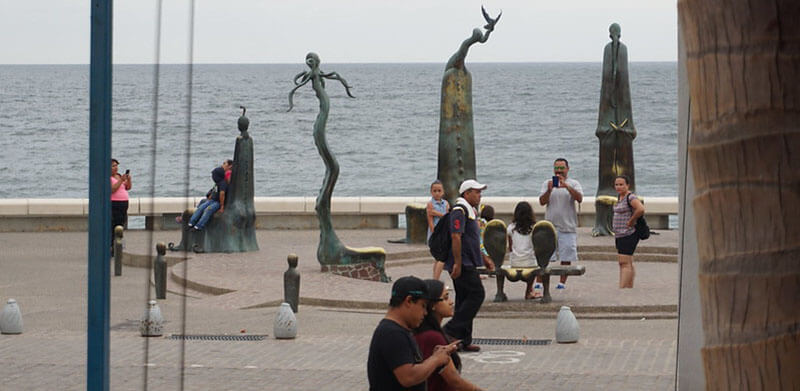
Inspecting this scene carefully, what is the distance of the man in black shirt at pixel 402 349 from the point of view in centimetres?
616

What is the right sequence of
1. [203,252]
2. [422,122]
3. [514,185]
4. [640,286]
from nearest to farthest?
[640,286] < [203,252] < [514,185] < [422,122]

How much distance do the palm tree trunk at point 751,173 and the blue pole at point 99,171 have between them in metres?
4.19

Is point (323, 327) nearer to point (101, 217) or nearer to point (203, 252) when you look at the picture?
point (203, 252)

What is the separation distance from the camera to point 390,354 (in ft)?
20.3

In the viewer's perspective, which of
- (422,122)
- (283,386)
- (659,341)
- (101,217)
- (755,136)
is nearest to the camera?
(755,136)

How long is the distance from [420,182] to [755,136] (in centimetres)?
7770

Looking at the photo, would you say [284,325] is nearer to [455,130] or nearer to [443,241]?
[443,241]

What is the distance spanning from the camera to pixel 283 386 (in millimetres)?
10742

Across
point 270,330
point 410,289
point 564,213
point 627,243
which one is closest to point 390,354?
point 410,289

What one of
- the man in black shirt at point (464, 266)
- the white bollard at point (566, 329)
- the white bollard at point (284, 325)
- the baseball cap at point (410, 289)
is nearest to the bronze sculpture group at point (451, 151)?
the white bollard at point (284, 325)

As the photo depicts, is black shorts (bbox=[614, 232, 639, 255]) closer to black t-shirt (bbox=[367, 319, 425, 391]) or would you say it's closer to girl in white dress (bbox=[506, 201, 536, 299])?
girl in white dress (bbox=[506, 201, 536, 299])

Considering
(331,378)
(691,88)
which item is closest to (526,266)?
(331,378)

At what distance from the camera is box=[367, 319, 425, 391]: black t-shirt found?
6.18m

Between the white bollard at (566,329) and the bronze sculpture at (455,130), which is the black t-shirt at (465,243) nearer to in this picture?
the white bollard at (566,329)
